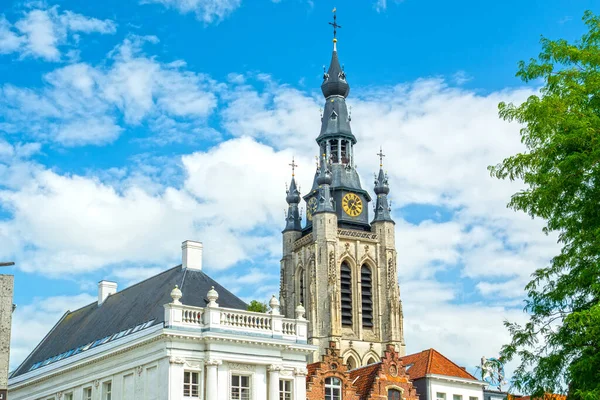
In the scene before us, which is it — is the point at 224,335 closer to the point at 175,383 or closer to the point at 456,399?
the point at 175,383

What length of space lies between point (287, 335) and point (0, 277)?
21.0 metres

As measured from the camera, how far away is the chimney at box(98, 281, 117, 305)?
178 ft

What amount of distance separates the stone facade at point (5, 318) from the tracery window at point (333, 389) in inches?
968

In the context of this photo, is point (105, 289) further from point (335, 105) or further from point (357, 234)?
point (335, 105)

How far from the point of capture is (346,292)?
99812mm

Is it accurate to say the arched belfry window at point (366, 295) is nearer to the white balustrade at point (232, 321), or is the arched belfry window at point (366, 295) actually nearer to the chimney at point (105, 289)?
the chimney at point (105, 289)

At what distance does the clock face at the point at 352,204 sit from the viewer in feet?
339

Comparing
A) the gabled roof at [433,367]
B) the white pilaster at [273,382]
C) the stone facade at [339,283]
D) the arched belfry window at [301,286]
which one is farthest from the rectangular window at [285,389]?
the arched belfry window at [301,286]

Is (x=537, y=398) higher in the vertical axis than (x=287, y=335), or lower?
lower

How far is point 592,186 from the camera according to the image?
Answer: 72.7 feet

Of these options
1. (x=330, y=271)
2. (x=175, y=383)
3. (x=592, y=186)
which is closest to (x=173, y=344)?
(x=175, y=383)

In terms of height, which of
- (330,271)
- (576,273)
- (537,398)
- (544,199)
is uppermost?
(330,271)

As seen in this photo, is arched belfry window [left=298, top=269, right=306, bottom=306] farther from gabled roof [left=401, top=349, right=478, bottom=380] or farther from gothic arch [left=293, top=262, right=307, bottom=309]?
gabled roof [left=401, top=349, right=478, bottom=380]

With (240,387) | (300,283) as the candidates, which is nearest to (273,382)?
(240,387)
